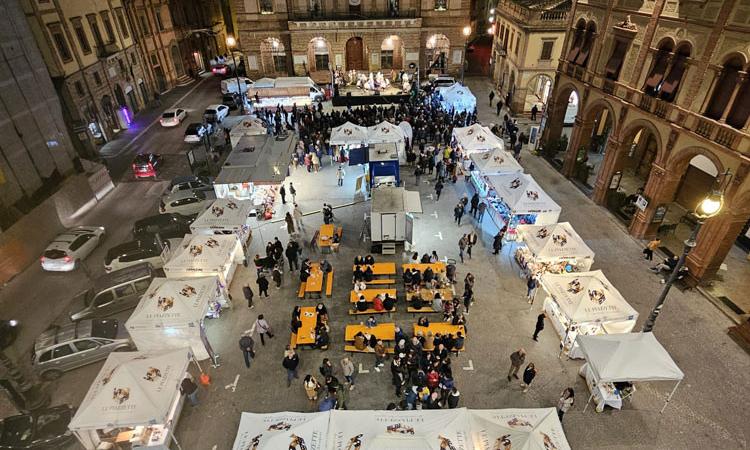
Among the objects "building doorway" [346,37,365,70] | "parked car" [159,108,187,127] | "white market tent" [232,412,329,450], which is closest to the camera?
"white market tent" [232,412,329,450]

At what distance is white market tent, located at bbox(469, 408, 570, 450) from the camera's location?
934 centimetres

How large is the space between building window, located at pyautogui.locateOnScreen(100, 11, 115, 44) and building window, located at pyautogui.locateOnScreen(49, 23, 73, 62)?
19.0 feet

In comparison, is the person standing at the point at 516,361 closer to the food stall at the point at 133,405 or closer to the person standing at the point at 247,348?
the person standing at the point at 247,348

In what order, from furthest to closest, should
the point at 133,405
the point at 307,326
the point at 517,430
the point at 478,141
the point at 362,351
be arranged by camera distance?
the point at 478,141 → the point at 307,326 → the point at 362,351 → the point at 133,405 → the point at 517,430

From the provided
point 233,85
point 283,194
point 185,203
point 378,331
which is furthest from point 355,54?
point 378,331

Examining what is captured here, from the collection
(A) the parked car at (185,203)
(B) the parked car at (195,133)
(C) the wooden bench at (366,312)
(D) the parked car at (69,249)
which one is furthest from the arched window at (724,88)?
(B) the parked car at (195,133)

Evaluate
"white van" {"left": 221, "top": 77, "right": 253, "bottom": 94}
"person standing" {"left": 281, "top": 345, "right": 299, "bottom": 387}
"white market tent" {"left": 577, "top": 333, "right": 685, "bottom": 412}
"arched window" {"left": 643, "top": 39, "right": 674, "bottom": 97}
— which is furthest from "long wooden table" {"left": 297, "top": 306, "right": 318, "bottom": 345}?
"white van" {"left": 221, "top": 77, "right": 253, "bottom": 94}

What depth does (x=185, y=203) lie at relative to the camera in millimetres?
22031

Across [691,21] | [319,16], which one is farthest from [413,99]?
[691,21]

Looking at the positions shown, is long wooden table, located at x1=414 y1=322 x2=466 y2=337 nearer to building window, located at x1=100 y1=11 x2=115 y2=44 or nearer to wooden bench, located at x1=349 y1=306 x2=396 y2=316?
wooden bench, located at x1=349 y1=306 x2=396 y2=316

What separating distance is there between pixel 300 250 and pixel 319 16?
29786 mm

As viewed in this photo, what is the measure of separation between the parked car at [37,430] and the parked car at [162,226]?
31.1 feet

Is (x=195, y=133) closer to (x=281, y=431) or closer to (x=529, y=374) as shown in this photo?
(x=281, y=431)

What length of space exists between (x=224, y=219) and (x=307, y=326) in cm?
660
